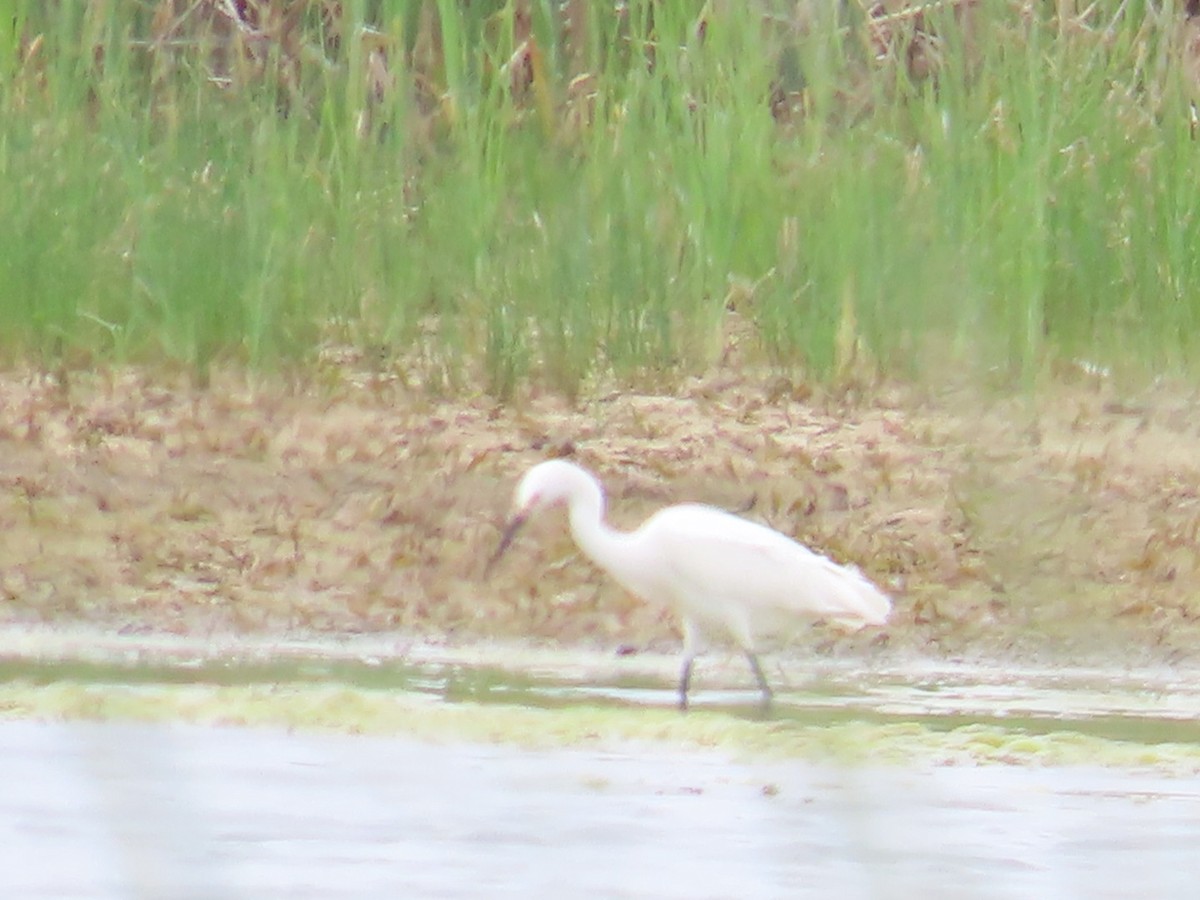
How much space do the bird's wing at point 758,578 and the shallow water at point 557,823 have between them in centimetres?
72

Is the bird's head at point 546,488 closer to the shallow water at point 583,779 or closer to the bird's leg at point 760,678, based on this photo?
the shallow water at point 583,779

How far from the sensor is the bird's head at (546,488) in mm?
Answer: 5941

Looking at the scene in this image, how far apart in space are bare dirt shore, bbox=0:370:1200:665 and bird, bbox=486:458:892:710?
1.19 ft

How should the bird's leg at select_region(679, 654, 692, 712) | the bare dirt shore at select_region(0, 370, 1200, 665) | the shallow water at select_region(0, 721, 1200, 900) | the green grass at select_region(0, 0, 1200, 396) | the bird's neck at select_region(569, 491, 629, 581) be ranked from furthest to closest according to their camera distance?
1. the green grass at select_region(0, 0, 1200, 396)
2. the bare dirt shore at select_region(0, 370, 1200, 665)
3. the bird's neck at select_region(569, 491, 629, 581)
4. the bird's leg at select_region(679, 654, 692, 712)
5. the shallow water at select_region(0, 721, 1200, 900)

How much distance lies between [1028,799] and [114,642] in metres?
2.25

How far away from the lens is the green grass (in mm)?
7406

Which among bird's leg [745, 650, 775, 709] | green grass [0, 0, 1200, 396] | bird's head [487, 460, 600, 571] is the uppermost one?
green grass [0, 0, 1200, 396]

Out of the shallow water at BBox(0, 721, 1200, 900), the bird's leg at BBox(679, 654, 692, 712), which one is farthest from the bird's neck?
the shallow water at BBox(0, 721, 1200, 900)

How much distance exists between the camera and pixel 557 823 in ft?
14.7

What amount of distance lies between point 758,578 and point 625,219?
2.05 metres

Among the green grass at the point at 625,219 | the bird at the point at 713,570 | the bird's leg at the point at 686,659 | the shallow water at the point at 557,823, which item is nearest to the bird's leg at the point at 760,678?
the bird at the point at 713,570

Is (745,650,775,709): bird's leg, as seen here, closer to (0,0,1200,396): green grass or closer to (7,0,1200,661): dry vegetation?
(7,0,1200,661): dry vegetation

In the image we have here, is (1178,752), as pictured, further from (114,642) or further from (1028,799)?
(114,642)

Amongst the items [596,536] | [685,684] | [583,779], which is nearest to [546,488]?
[596,536]
